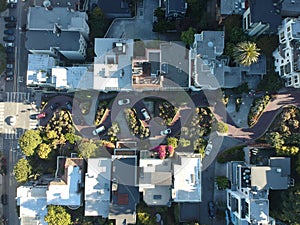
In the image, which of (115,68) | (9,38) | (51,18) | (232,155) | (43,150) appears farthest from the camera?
(9,38)

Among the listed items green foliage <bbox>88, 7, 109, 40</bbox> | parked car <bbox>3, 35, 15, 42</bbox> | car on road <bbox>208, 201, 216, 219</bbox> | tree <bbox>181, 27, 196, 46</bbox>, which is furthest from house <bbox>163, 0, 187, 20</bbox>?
car on road <bbox>208, 201, 216, 219</bbox>

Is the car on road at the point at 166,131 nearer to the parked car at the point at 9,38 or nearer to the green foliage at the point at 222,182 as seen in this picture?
the green foliage at the point at 222,182

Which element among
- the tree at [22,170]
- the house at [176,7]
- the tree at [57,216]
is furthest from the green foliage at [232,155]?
the tree at [22,170]

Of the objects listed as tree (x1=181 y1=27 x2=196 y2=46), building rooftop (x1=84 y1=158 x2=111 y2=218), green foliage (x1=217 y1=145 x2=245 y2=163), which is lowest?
building rooftop (x1=84 y1=158 x2=111 y2=218)

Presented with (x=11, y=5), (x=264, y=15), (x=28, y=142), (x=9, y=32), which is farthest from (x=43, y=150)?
(x=264, y=15)

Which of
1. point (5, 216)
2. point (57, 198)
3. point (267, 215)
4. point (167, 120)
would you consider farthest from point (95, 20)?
point (267, 215)

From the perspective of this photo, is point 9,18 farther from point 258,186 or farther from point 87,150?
point 258,186

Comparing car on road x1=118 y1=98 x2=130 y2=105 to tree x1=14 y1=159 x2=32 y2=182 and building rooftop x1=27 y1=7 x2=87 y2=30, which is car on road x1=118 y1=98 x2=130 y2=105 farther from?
tree x1=14 y1=159 x2=32 y2=182
